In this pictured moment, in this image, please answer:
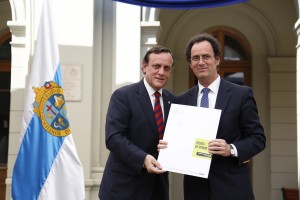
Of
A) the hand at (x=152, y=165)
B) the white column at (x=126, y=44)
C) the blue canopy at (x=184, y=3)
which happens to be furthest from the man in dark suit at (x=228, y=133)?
the white column at (x=126, y=44)

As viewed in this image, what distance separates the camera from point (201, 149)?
8.29 feet

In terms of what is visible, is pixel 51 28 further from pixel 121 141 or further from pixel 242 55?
pixel 242 55

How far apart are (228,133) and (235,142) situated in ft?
0.23

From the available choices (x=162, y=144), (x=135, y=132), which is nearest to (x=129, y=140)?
(x=135, y=132)

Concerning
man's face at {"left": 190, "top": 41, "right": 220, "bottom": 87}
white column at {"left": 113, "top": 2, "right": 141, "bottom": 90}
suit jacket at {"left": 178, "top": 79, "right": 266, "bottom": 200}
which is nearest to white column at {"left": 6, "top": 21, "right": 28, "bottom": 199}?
white column at {"left": 113, "top": 2, "right": 141, "bottom": 90}

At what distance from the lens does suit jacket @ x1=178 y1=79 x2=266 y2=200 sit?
262cm

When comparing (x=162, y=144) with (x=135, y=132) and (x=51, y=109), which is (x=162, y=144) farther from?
(x=51, y=109)

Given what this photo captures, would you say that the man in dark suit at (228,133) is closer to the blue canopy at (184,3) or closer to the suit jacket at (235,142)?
the suit jacket at (235,142)

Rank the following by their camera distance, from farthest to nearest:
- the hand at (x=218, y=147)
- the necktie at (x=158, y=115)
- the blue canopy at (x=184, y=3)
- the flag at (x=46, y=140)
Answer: the flag at (x=46, y=140) < the blue canopy at (x=184, y=3) < the necktie at (x=158, y=115) < the hand at (x=218, y=147)

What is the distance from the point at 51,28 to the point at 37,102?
0.86 metres

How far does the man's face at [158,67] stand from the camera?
8.91 ft

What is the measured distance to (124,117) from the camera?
107 inches

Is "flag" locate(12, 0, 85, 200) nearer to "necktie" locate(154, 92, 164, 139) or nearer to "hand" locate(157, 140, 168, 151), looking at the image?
"necktie" locate(154, 92, 164, 139)

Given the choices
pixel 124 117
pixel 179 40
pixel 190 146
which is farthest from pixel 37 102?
pixel 179 40
